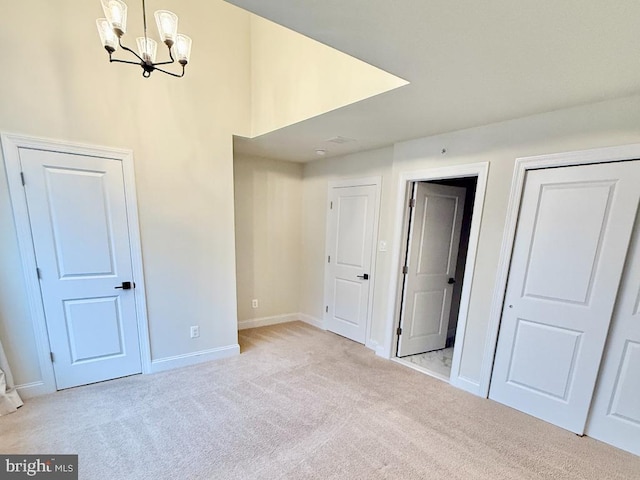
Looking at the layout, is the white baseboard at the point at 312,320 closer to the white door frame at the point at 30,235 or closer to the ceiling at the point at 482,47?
the white door frame at the point at 30,235

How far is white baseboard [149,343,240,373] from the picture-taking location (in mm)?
2838

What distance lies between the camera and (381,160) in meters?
3.34

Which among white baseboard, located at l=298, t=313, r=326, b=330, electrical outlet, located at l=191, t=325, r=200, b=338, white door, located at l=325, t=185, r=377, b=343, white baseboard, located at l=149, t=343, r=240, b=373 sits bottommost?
white baseboard, located at l=298, t=313, r=326, b=330

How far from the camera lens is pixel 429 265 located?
3268 mm

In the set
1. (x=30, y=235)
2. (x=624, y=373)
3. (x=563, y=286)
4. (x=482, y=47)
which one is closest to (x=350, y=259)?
(x=563, y=286)

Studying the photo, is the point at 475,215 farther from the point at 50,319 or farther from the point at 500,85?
the point at 50,319

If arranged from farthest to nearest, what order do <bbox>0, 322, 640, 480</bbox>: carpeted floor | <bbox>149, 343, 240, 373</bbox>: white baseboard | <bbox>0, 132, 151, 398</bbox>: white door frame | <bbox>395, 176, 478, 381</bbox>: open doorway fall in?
<bbox>395, 176, 478, 381</bbox>: open doorway → <bbox>149, 343, 240, 373</bbox>: white baseboard → <bbox>0, 132, 151, 398</bbox>: white door frame → <bbox>0, 322, 640, 480</bbox>: carpeted floor

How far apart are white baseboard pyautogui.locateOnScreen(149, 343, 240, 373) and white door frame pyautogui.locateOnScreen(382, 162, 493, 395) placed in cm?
183

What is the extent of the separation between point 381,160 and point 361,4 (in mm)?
2325

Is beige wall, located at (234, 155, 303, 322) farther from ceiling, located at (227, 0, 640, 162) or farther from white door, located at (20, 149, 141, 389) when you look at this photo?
ceiling, located at (227, 0, 640, 162)

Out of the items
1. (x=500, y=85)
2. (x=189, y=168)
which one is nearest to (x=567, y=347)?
(x=500, y=85)
